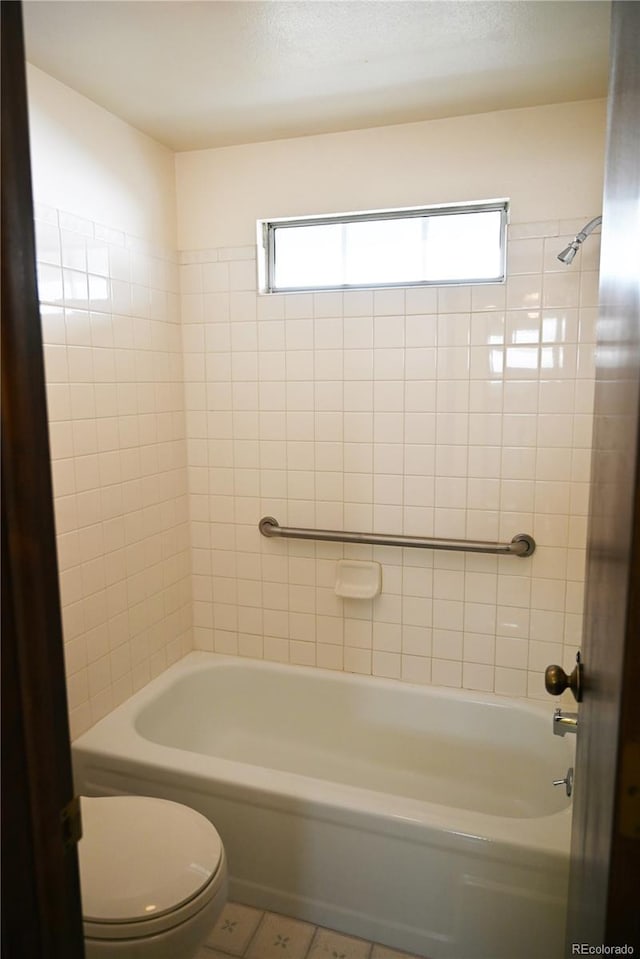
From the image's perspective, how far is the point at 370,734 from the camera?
2.29 meters

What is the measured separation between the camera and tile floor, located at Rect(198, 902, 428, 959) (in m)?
1.65

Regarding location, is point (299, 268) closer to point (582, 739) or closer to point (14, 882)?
point (582, 739)

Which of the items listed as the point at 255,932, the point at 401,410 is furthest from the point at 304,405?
the point at 255,932

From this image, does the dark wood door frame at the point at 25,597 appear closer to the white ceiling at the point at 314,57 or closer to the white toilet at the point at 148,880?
the white toilet at the point at 148,880

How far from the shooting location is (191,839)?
1.43 m

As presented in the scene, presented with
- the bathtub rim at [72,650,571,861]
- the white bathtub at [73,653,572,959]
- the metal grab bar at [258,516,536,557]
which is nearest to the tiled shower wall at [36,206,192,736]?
the bathtub rim at [72,650,571,861]

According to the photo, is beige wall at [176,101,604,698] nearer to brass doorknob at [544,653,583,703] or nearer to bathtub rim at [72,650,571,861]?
bathtub rim at [72,650,571,861]

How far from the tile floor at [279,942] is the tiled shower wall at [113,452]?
76 centimetres

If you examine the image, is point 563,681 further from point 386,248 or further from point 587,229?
point 386,248

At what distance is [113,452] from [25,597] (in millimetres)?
1456

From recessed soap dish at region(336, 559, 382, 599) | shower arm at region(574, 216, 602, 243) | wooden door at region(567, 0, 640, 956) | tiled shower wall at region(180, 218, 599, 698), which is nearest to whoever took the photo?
wooden door at region(567, 0, 640, 956)

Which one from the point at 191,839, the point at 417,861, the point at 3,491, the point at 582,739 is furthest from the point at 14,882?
the point at 417,861

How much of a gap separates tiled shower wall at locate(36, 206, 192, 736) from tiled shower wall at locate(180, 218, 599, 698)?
0.15m

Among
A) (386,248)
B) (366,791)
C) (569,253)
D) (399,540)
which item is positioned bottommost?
(366,791)
